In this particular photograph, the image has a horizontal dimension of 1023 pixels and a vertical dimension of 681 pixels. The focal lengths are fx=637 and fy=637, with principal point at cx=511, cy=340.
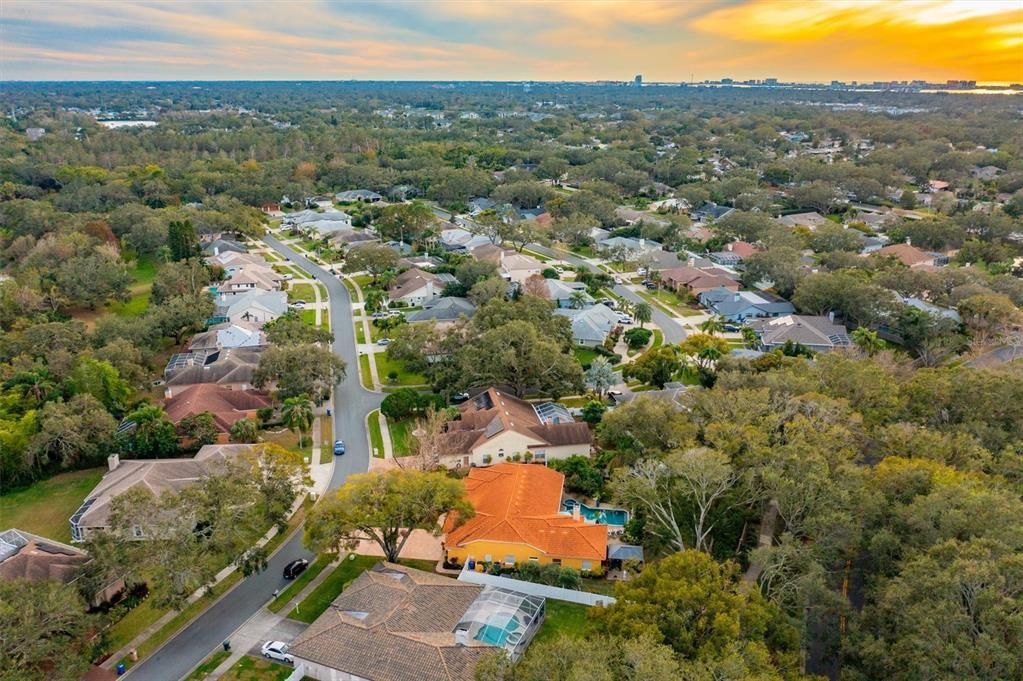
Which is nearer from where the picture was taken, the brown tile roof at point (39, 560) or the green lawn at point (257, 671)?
the green lawn at point (257, 671)

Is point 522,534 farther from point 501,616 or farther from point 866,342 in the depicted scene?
point 866,342

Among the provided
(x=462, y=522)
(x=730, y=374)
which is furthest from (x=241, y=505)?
(x=730, y=374)

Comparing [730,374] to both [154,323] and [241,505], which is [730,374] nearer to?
[241,505]

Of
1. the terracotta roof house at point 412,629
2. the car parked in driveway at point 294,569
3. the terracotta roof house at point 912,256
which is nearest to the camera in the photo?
the terracotta roof house at point 412,629

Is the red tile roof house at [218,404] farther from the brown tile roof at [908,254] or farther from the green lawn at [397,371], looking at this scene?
the brown tile roof at [908,254]

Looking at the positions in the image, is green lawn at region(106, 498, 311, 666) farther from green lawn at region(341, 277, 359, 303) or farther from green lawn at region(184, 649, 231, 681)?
green lawn at region(341, 277, 359, 303)

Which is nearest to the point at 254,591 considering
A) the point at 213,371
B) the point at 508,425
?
the point at 508,425

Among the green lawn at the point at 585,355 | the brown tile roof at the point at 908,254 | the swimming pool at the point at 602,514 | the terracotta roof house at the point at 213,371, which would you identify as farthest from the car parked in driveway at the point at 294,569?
the brown tile roof at the point at 908,254
